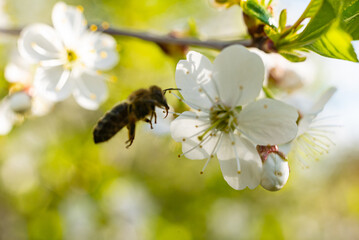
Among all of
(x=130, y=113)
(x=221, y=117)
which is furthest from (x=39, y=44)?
(x=221, y=117)

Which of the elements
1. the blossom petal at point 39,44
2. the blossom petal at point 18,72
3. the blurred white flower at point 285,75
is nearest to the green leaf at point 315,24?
the blurred white flower at point 285,75

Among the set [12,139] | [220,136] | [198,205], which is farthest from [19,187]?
[220,136]

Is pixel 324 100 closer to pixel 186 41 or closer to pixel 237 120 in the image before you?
pixel 237 120

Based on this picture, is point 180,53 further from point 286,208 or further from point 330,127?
point 286,208

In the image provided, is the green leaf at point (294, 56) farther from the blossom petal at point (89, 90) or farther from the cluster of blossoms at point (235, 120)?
→ the blossom petal at point (89, 90)

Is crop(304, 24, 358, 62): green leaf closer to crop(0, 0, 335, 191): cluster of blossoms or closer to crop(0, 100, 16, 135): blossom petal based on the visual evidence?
crop(0, 0, 335, 191): cluster of blossoms

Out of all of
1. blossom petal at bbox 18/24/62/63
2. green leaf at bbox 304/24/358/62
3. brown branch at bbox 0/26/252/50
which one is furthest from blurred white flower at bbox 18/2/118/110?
green leaf at bbox 304/24/358/62
